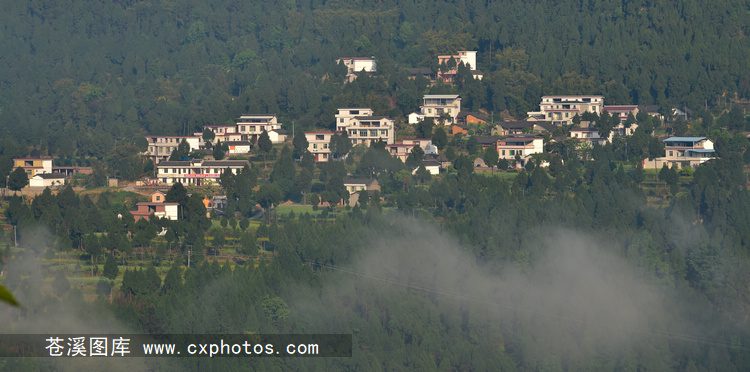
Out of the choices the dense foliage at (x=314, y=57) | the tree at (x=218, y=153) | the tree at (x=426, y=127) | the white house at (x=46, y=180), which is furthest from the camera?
the dense foliage at (x=314, y=57)

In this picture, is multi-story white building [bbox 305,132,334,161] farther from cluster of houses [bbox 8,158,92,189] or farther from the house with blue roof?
the house with blue roof

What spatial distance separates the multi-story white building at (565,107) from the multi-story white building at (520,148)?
18.0ft

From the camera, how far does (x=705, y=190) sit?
142 feet

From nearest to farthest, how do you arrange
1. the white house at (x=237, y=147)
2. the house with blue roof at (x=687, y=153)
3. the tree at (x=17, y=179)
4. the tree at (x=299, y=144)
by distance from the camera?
the tree at (x=17, y=179), the house with blue roof at (x=687, y=153), the tree at (x=299, y=144), the white house at (x=237, y=147)

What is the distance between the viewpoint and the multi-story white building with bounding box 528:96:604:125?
186ft

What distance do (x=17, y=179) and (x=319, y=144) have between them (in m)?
15.7

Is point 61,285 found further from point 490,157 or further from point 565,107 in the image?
point 565,107

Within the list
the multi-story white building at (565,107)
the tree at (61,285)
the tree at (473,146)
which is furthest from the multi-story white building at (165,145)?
the tree at (61,285)

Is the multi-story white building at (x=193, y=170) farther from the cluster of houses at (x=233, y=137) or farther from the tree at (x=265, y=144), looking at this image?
the cluster of houses at (x=233, y=137)

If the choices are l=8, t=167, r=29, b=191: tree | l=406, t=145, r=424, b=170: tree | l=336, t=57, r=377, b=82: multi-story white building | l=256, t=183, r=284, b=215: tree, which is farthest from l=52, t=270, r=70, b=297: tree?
l=336, t=57, r=377, b=82: multi-story white building

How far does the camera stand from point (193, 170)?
166ft

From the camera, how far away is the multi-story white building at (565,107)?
2237 inches

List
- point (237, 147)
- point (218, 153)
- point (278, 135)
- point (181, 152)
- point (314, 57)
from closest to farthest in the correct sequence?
point (218, 153) → point (181, 152) → point (237, 147) → point (278, 135) → point (314, 57)

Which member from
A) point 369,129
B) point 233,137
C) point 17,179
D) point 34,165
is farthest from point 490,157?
point 34,165
